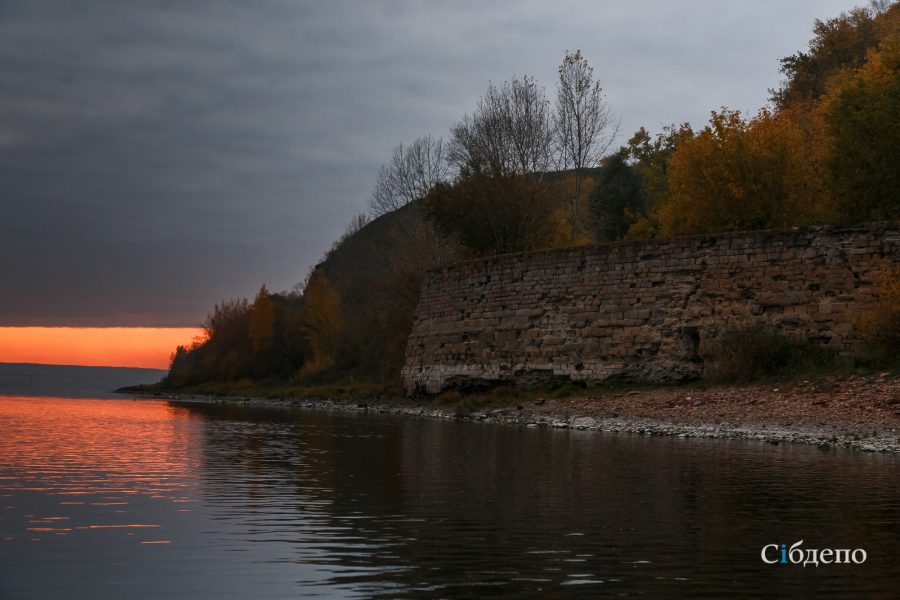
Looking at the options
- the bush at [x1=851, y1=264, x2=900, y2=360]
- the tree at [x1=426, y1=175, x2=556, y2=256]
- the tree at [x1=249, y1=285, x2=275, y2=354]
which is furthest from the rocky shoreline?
the tree at [x1=249, y1=285, x2=275, y2=354]

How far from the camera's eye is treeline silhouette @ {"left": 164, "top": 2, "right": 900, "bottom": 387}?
31.0m

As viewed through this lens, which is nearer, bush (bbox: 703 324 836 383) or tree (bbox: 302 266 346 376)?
bush (bbox: 703 324 836 383)

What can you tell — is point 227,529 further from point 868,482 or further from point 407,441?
point 407,441

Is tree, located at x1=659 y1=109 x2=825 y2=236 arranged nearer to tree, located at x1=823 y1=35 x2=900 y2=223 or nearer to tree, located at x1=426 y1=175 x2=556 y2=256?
tree, located at x1=823 y1=35 x2=900 y2=223

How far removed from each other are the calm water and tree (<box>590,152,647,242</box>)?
31.8 meters

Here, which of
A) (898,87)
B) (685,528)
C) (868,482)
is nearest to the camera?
(685,528)

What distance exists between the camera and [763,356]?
85.3 ft

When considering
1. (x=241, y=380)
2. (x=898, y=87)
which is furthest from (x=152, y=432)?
(x=241, y=380)

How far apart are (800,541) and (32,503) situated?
7.37 meters

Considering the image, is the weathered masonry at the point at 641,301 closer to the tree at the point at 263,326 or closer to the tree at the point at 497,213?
the tree at the point at 497,213

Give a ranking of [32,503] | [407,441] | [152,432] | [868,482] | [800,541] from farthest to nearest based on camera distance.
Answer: [152,432] → [407,441] → [868,482] → [32,503] → [800,541]

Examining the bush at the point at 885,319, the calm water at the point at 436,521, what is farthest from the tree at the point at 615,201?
the calm water at the point at 436,521

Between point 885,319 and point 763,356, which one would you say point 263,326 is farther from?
point 885,319

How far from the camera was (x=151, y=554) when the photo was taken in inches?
301
